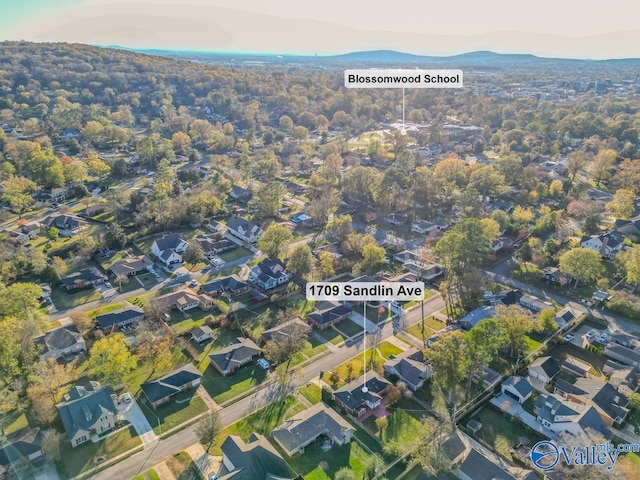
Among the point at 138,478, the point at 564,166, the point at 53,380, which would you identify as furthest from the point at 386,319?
the point at 564,166

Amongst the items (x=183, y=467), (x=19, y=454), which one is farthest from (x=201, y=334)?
(x=19, y=454)

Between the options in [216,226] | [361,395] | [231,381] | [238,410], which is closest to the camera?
[238,410]

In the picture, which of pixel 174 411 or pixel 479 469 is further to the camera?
pixel 174 411

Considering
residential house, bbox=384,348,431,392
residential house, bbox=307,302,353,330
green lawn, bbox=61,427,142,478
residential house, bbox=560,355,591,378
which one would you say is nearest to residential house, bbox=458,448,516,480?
residential house, bbox=384,348,431,392

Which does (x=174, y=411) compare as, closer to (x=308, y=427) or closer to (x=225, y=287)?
(x=308, y=427)

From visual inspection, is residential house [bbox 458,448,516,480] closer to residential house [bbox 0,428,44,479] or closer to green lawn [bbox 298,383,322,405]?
green lawn [bbox 298,383,322,405]
